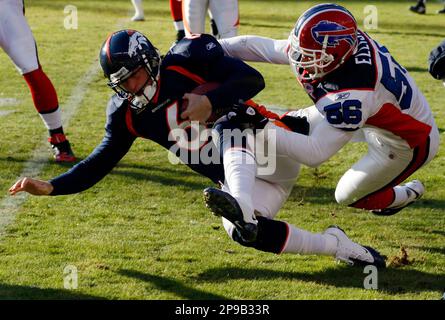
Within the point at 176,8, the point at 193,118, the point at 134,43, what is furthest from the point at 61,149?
the point at 176,8

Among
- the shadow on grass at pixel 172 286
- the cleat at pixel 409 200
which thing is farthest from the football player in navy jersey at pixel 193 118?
the cleat at pixel 409 200

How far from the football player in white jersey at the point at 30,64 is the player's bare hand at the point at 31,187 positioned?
2.12 metres

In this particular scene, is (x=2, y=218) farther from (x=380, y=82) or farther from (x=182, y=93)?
(x=380, y=82)

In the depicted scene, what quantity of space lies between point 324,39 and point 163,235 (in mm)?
1431

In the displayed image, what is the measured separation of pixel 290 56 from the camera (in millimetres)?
4043

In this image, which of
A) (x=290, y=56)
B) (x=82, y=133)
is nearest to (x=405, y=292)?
(x=290, y=56)

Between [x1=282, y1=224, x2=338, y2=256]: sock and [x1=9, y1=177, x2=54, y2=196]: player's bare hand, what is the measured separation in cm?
113

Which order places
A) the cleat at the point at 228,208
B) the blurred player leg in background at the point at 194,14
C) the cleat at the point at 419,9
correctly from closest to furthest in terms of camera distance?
the cleat at the point at 228,208
the blurred player leg in background at the point at 194,14
the cleat at the point at 419,9

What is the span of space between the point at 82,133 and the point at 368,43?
3.23m

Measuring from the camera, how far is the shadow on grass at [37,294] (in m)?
3.66

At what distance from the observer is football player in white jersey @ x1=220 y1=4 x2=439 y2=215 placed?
12.4 feet

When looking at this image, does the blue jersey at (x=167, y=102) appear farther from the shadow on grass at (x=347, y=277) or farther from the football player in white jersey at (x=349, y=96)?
the shadow on grass at (x=347, y=277)

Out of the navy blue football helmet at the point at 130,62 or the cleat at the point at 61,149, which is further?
the cleat at the point at 61,149

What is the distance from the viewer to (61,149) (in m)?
5.94
